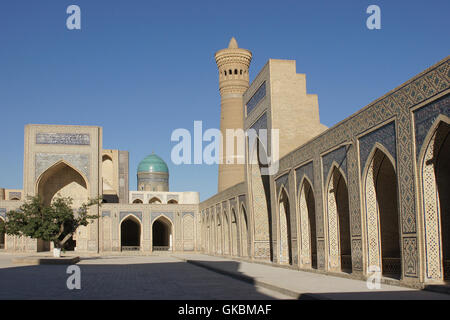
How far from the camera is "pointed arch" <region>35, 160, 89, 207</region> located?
29.9 meters

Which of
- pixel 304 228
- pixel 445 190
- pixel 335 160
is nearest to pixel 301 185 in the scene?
pixel 304 228

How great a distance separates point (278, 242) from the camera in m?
16.0

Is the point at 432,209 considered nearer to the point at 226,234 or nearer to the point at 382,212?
the point at 382,212

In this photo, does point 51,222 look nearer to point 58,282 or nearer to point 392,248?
point 58,282

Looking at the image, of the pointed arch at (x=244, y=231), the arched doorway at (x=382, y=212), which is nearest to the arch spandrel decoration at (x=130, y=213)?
the pointed arch at (x=244, y=231)

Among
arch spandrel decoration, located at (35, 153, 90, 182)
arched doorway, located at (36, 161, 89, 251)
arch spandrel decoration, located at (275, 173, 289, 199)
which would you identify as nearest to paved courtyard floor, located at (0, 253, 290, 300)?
arch spandrel decoration, located at (275, 173, 289, 199)

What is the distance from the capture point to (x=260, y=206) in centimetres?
1889

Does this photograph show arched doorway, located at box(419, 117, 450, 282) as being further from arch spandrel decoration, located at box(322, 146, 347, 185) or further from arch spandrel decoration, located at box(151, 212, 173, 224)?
arch spandrel decoration, located at box(151, 212, 173, 224)

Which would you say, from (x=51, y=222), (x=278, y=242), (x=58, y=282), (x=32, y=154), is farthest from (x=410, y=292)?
(x=32, y=154)

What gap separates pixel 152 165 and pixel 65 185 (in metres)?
14.2

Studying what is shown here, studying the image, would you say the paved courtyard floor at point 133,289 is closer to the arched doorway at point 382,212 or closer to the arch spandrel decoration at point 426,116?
the arched doorway at point 382,212

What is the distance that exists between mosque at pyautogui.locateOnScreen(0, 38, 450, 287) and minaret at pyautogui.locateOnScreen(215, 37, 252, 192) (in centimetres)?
7

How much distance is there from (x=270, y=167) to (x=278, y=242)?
2182mm

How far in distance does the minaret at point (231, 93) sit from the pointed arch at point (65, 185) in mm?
7429
